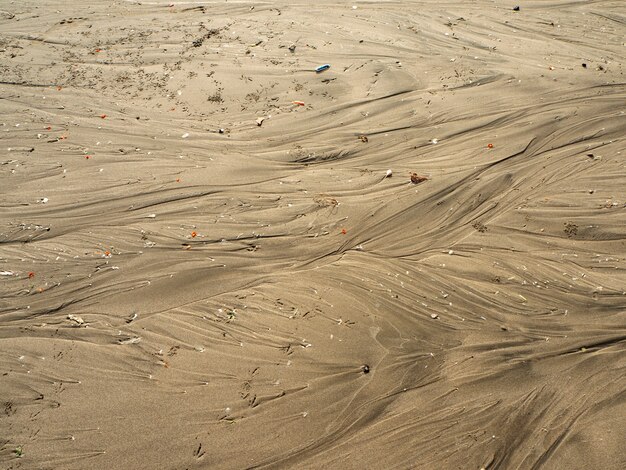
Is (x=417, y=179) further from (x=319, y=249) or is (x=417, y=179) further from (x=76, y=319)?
(x=76, y=319)

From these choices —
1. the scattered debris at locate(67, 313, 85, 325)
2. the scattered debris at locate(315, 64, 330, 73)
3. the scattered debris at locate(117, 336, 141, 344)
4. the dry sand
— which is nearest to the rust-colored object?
the dry sand

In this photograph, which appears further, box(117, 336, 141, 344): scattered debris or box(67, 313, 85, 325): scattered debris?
box(67, 313, 85, 325): scattered debris

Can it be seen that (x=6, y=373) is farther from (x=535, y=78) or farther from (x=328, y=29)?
(x=535, y=78)

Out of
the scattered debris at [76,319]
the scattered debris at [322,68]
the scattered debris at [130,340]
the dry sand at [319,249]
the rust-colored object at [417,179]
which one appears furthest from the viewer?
the scattered debris at [322,68]

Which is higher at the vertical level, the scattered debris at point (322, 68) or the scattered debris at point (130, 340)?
the scattered debris at point (322, 68)

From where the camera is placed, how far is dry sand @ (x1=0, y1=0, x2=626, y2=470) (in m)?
3.76

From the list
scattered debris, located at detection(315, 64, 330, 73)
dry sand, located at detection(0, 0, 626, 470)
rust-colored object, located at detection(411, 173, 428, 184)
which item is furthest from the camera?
scattered debris, located at detection(315, 64, 330, 73)

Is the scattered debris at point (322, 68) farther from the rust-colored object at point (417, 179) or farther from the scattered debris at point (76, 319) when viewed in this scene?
the scattered debris at point (76, 319)

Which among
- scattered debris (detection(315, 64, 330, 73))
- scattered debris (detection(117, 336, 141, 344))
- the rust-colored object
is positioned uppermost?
scattered debris (detection(315, 64, 330, 73))

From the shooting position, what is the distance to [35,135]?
5.98 m

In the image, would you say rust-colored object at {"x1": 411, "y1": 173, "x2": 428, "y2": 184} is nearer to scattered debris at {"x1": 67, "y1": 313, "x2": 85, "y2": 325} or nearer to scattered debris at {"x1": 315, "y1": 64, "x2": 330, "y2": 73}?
scattered debris at {"x1": 315, "y1": 64, "x2": 330, "y2": 73}

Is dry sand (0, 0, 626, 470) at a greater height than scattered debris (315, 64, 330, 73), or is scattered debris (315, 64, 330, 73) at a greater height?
scattered debris (315, 64, 330, 73)

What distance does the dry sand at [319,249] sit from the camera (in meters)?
3.76

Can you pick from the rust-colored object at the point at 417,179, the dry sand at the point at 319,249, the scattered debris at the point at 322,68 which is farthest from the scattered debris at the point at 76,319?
the scattered debris at the point at 322,68
